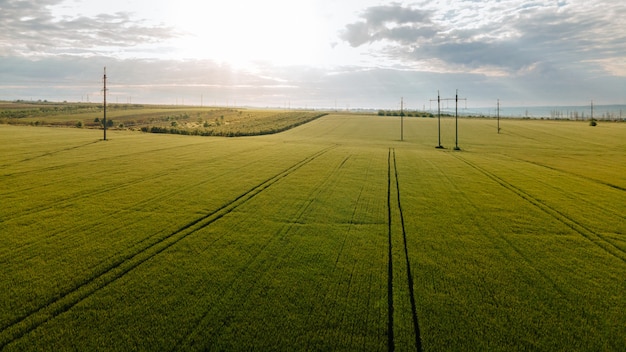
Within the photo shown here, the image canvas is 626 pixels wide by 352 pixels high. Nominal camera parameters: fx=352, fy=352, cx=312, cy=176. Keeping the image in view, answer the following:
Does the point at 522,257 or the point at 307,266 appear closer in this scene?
the point at 307,266

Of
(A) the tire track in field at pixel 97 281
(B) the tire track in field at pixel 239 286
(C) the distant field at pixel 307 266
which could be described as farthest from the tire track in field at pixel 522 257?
(A) the tire track in field at pixel 97 281

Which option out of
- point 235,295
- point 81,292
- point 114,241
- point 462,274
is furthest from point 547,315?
point 114,241

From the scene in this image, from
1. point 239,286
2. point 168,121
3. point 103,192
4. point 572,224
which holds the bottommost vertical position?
point 239,286

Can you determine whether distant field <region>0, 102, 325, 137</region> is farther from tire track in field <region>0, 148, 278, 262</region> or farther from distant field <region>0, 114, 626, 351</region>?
distant field <region>0, 114, 626, 351</region>

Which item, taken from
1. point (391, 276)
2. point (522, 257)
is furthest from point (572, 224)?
point (391, 276)

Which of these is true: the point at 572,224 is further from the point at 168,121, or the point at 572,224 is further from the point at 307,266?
the point at 168,121

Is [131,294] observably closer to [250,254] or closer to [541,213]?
[250,254]

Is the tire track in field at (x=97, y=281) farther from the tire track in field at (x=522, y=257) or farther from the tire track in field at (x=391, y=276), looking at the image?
the tire track in field at (x=522, y=257)
